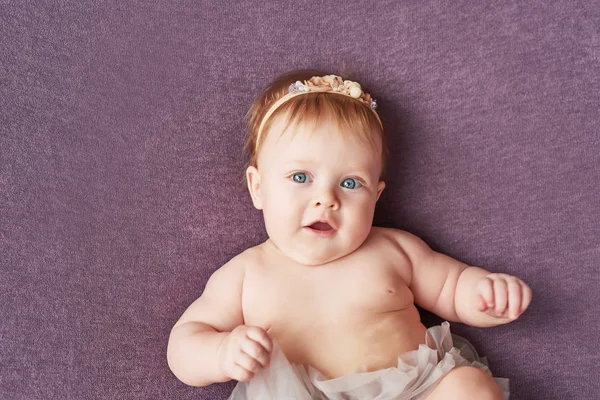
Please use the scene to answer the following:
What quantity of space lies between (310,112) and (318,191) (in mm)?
175

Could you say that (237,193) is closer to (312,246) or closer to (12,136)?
(312,246)

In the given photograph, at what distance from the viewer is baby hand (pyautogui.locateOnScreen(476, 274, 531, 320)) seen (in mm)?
1311

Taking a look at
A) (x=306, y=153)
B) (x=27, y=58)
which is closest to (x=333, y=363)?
(x=306, y=153)

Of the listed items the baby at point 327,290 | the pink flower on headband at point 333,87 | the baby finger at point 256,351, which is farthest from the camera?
the pink flower on headband at point 333,87

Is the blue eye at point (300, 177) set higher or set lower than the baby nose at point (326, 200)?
higher

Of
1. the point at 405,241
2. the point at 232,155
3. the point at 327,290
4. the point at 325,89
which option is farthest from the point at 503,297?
the point at 232,155

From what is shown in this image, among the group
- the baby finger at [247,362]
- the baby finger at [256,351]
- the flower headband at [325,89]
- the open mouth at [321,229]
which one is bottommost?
the baby finger at [247,362]

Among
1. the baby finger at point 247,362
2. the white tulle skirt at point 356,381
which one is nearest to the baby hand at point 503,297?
the white tulle skirt at point 356,381

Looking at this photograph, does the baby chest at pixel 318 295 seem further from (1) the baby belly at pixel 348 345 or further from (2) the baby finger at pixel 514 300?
(2) the baby finger at pixel 514 300

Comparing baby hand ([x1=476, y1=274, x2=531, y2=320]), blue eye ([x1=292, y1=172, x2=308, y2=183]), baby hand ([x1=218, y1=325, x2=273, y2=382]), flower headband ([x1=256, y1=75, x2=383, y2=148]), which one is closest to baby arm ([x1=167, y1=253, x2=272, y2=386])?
baby hand ([x1=218, y1=325, x2=273, y2=382])

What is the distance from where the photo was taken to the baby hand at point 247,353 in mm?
1176

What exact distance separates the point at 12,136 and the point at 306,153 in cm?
69

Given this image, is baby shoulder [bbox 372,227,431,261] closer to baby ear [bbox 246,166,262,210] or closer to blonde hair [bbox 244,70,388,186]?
blonde hair [bbox 244,70,388,186]

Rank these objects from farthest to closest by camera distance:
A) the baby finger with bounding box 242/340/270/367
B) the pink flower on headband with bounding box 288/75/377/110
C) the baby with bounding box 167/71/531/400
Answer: the pink flower on headband with bounding box 288/75/377/110
the baby with bounding box 167/71/531/400
the baby finger with bounding box 242/340/270/367
